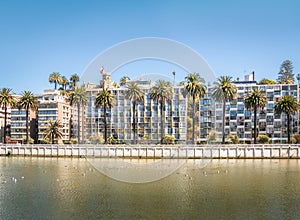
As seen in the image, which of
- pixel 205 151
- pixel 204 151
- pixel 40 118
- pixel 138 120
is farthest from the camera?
pixel 40 118

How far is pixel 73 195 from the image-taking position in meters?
40.7

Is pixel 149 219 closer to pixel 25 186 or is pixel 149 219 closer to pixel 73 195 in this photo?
pixel 73 195

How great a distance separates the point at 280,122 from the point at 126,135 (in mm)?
46116

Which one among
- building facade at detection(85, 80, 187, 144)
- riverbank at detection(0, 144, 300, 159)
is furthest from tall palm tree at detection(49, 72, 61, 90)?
riverbank at detection(0, 144, 300, 159)

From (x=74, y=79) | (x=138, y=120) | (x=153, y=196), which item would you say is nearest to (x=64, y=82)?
(x=74, y=79)

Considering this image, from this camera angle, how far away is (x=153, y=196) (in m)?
39.9

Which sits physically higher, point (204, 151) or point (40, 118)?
point (40, 118)

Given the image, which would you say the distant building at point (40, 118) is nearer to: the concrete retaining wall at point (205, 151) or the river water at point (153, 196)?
the concrete retaining wall at point (205, 151)

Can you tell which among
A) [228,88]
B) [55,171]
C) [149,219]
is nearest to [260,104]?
[228,88]

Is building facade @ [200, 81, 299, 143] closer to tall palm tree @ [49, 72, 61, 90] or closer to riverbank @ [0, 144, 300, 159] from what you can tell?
riverbank @ [0, 144, 300, 159]

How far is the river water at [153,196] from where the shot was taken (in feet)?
108

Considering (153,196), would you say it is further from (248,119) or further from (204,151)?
(248,119)

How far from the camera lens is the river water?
32938mm

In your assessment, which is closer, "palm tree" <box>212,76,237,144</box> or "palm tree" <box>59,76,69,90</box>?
"palm tree" <box>212,76,237,144</box>
